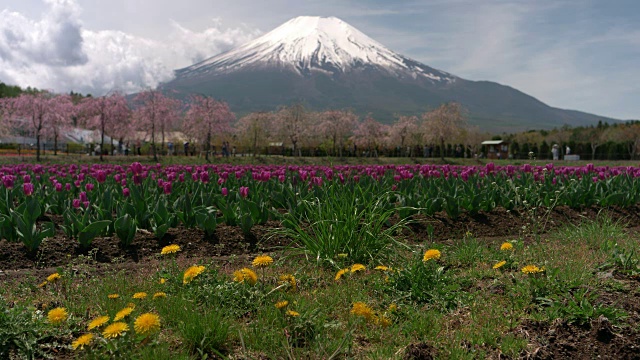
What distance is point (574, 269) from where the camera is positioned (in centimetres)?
465

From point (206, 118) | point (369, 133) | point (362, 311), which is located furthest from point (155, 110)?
point (362, 311)

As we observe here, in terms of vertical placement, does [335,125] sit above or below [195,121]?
above

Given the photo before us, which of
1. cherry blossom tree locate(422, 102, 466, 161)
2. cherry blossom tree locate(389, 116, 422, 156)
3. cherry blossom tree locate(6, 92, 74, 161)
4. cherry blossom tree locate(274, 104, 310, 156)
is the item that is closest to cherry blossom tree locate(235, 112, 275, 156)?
cherry blossom tree locate(274, 104, 310, 156)

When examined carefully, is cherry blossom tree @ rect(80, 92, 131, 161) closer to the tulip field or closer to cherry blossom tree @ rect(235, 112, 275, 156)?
cherry blossom tree @ rect(235, 112, 275, 156)

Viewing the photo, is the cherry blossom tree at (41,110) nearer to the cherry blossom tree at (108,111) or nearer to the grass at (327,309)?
the cherry blossom tree at (108,111)

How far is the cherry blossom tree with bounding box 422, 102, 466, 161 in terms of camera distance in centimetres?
6394

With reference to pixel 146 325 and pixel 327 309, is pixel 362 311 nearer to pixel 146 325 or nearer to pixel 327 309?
pixel 327 309

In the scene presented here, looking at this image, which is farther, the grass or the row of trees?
the row of trees

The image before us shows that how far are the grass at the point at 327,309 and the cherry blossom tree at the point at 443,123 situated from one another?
59874mm

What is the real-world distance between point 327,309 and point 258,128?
61828 mm

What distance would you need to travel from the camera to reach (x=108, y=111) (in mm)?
48406

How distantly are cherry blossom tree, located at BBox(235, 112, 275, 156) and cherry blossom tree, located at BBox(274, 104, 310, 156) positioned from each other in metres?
1.83

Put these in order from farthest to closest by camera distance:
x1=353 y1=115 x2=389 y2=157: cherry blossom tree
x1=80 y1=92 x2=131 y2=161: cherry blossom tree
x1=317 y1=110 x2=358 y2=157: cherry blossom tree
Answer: x1=353 y1=115 x2=389 y2=157: cherry blossom tree
x1=317 y1=110 x2=358 y2=157: cherry blossom tree
x1=80 y1=92 x2=131 y2=161: cherry blossom tree

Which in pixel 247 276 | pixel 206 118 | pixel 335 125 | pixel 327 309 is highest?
pixel 335 125
